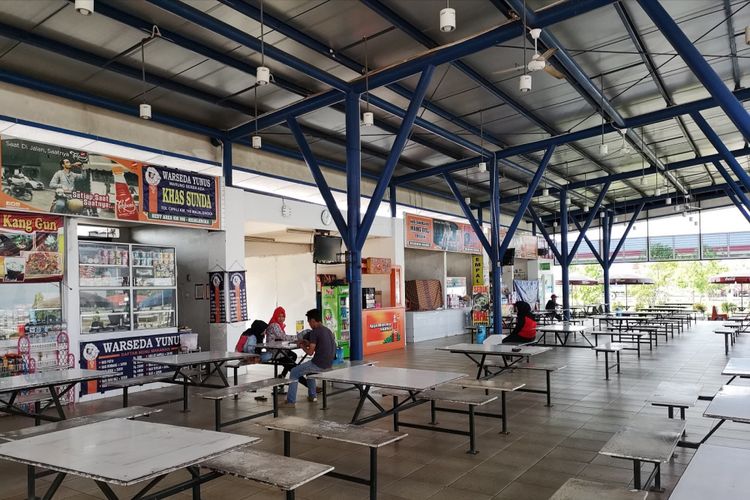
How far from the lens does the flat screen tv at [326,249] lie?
11.7 meters

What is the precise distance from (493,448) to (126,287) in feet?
21.0

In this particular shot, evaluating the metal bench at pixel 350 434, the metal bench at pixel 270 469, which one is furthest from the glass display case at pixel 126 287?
the metal bench at pixel 270 469

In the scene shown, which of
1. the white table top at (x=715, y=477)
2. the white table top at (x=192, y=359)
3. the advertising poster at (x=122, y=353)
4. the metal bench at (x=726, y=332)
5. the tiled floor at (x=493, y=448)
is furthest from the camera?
the metal bench at (x=726, y=332)

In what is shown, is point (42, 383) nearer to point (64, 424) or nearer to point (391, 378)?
point (64, 424)

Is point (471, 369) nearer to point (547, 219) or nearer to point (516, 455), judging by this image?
point (516, 455)

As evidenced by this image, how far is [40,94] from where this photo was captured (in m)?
8.88

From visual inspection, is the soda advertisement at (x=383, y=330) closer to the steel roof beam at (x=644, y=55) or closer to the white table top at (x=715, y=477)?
the steel roof beam at (x=644, y=55)

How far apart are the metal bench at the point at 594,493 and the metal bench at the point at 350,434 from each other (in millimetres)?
1259

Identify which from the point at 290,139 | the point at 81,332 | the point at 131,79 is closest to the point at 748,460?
the point at 81,332

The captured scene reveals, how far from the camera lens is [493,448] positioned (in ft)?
16.8

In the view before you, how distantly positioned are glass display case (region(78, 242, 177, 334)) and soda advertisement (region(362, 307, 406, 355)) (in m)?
4.65

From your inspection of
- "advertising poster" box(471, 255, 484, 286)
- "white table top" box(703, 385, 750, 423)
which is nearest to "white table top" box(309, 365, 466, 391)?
"white table top" box(703, 385, 750, 423)

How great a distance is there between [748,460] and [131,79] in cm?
982

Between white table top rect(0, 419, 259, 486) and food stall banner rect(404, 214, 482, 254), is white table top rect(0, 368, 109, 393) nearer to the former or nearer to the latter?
white table top rect(0, 419, 259, 486)
